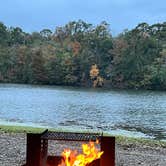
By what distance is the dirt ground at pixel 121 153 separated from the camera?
10609 mm

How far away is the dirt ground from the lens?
418 inches

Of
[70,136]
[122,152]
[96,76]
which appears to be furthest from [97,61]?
[70,136]

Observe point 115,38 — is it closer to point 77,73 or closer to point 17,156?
point 77,73

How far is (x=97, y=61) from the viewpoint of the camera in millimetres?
94125

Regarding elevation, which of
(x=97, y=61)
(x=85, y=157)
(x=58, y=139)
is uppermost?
(x=97, y=61)

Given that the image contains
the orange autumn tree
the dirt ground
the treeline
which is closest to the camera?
the dirt ground

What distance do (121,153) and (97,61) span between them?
82034 mm

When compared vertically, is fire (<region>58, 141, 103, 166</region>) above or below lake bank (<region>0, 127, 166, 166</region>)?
above

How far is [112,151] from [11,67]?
92225 mm

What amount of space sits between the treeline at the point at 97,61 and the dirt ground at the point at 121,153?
7163cm

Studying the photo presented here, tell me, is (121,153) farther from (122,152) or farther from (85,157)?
(85,157)

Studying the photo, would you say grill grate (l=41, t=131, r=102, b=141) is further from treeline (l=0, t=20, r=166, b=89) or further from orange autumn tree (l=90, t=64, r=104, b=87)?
orange autumn tree (l=90, t=64, r=104, b=87)

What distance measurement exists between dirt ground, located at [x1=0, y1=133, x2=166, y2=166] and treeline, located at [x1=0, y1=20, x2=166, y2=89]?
7163cm

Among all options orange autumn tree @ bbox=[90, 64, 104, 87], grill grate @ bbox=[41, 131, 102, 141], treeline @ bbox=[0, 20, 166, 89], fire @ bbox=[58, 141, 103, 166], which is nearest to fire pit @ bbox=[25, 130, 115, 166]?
grill grate @ bbox=[41, 131, 102, 141]
